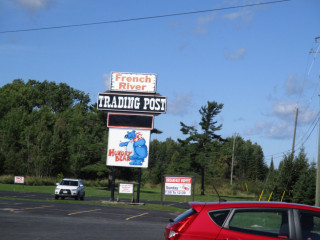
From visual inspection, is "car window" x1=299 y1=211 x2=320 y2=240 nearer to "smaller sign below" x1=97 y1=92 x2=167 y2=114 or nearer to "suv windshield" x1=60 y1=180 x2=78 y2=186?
"smaller sign below" x1=97 y1=92 x2=167 y2=114

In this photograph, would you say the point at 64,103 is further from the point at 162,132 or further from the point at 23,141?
the point at 162,132

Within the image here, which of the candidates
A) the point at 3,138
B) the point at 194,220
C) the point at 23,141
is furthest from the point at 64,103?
the point at 194,220

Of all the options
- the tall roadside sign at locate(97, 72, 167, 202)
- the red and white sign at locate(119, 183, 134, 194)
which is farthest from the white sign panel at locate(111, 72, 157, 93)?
the red and white sign at locate(119, 183, 134, 194)

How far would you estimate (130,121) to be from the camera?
32062 millimetres

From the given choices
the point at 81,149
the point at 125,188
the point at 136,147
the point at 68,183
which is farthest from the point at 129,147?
the point at 81,149

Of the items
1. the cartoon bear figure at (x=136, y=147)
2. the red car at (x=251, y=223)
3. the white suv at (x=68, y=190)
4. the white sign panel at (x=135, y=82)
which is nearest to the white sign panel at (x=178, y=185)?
the cartoon bear figure at (x=136, y=147)

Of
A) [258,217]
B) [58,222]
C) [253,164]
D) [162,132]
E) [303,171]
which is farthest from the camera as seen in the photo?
[253,164]

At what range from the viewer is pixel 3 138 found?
7262 cm

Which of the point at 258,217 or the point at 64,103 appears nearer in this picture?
the point at 258,217

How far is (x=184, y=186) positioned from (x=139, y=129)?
489cm

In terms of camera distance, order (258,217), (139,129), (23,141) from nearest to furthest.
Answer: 1. (258,217)
2. (139,129)
3. (23,141)

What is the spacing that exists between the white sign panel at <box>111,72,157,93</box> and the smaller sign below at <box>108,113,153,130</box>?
70.0 inches

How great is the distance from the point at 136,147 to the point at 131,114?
227cm

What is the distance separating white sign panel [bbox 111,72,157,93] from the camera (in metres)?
32.2
